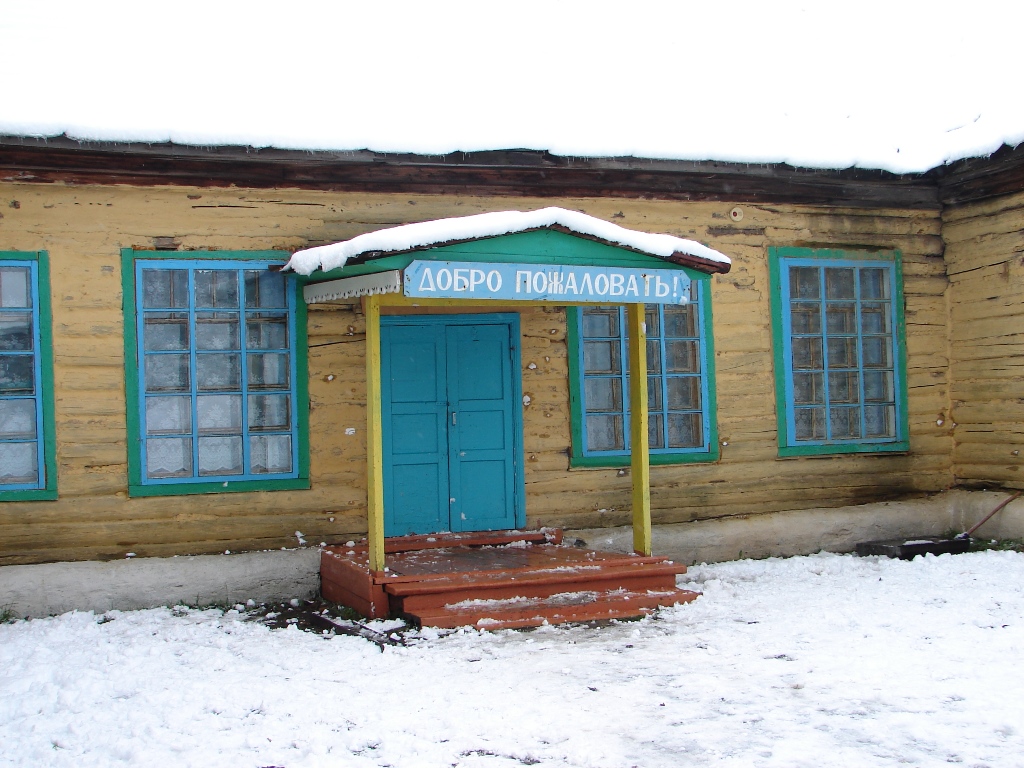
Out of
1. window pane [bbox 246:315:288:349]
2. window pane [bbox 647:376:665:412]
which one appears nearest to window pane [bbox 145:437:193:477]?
window pane [bbox 246:315:288:349]

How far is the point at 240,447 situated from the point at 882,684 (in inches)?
193

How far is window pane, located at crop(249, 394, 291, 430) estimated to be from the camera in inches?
321

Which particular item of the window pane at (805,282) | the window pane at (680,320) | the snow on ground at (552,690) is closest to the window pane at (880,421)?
the window pane at (805,282)

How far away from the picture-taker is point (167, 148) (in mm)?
7645

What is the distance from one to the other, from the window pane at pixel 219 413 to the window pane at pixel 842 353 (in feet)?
17.4

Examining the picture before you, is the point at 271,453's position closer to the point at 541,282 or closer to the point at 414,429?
the point at 414,429

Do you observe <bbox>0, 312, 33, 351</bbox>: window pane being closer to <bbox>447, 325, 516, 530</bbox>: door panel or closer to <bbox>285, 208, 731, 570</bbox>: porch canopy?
<bbox>285, 208, 731, 570</bbox>: porch canopy

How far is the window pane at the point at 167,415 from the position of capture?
7914 mm

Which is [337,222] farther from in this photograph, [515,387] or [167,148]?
[515,387]

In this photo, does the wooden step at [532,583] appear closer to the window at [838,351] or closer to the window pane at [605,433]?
the window pane at [605,433]

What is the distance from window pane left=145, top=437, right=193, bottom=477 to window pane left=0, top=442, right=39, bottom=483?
0.78 metres

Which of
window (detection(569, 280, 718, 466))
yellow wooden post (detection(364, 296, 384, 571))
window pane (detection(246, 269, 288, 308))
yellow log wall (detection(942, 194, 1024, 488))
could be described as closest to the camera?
yellow wooden post (detection(364, 296, 384, 571))

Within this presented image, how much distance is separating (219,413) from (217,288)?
0.95 m

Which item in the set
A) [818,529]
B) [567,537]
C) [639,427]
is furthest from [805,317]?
[567,537]
